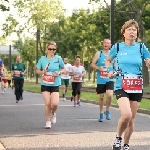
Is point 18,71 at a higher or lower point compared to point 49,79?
lower

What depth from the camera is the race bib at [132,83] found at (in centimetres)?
710

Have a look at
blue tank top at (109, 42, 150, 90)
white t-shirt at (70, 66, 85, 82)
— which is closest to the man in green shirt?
white t-shirt at (70, 66, 85, 82)

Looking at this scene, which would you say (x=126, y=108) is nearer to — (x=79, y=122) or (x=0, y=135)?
(x=0, y=135)

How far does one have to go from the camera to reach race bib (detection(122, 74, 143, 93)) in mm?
7102

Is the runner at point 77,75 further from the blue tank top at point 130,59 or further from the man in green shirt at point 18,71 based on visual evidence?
the blue tank top at point 130,59

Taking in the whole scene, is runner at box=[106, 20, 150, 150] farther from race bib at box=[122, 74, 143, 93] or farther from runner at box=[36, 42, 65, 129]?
runner at box=[36, 42, 65, 129]

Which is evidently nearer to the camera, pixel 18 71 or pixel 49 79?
pixel 49 79

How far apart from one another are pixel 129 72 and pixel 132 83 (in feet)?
0.50

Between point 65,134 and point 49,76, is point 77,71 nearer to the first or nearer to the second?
point 49,76

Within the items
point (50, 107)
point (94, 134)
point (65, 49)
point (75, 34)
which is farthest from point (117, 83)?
point (65, 49)

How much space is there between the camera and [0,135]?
31.3 feet

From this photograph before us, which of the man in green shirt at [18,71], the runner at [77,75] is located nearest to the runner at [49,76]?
the runner at [77,75]

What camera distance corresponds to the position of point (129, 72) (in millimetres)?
7141

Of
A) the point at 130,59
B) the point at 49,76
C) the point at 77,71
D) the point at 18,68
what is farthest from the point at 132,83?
the point at 18,68
